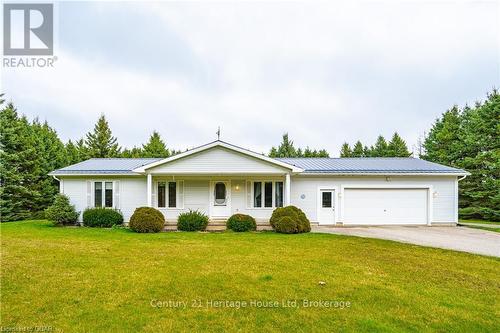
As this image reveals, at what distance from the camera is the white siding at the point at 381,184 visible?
15719 mm

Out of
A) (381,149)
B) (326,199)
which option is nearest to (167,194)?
(326,199)

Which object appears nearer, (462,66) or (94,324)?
(94,324)

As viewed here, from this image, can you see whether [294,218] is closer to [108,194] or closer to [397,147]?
[108,194]

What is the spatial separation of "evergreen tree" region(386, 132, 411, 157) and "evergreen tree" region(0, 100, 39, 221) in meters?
34.2

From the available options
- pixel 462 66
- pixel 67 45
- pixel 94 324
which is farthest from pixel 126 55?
pixel 462 66

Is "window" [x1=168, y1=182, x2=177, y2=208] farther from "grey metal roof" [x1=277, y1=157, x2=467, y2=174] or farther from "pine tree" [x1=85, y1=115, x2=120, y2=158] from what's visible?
"pine tree" [x1=85, y1=115, x2=120, y2=158]

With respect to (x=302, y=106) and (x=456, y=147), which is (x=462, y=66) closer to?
(x=456, y=147)

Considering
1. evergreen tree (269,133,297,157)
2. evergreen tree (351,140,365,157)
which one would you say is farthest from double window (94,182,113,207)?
evergreen tree (351,140,365,157)

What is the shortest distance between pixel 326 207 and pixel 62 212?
14.4m

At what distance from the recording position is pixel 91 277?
5.94 meters

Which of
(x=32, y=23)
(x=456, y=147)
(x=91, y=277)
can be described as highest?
(x=32, y=23)

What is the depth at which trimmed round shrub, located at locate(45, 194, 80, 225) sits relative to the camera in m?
14.6

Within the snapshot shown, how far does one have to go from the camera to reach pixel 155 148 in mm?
32625

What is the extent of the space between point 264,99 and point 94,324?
2248 centimetres
